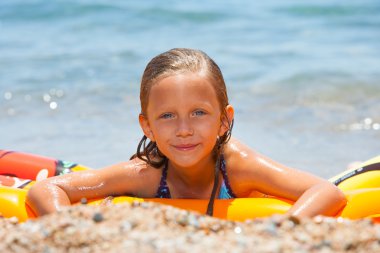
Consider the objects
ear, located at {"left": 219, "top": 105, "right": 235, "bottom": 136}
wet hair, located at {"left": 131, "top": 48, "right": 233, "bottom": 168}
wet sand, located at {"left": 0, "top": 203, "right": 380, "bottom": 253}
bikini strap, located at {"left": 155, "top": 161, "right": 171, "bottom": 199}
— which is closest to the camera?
wet sand, located at {"left": 0, "top": 203, "right": 380, "bottom": 253}

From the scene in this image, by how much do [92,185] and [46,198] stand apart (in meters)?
0.24

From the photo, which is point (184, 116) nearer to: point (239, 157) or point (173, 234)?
point (239, 157)

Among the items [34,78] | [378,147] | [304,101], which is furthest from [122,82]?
[378,147]

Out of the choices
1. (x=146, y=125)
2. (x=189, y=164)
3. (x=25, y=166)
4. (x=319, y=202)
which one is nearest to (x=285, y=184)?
(x=319, y=202)

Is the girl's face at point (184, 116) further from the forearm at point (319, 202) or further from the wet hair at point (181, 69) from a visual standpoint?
the forearm at point (319, 202)

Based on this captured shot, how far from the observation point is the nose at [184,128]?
10.1 feet

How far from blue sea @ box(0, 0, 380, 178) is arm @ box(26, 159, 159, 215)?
82.6 inches

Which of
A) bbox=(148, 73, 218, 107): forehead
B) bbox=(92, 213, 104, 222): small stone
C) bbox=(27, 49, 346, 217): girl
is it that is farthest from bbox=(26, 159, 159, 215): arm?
bbox=(92, 213, 104, 222): small stone

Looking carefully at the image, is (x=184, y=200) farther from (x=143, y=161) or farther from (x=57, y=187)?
(x=57, y=187)

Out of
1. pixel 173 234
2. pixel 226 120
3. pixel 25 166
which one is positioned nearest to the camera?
pixel 173 234

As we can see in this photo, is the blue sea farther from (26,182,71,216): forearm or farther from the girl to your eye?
(26,182,71,216): forearm

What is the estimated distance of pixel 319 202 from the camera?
3033mm

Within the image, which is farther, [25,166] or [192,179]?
[25,166]

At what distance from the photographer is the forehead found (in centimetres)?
309
